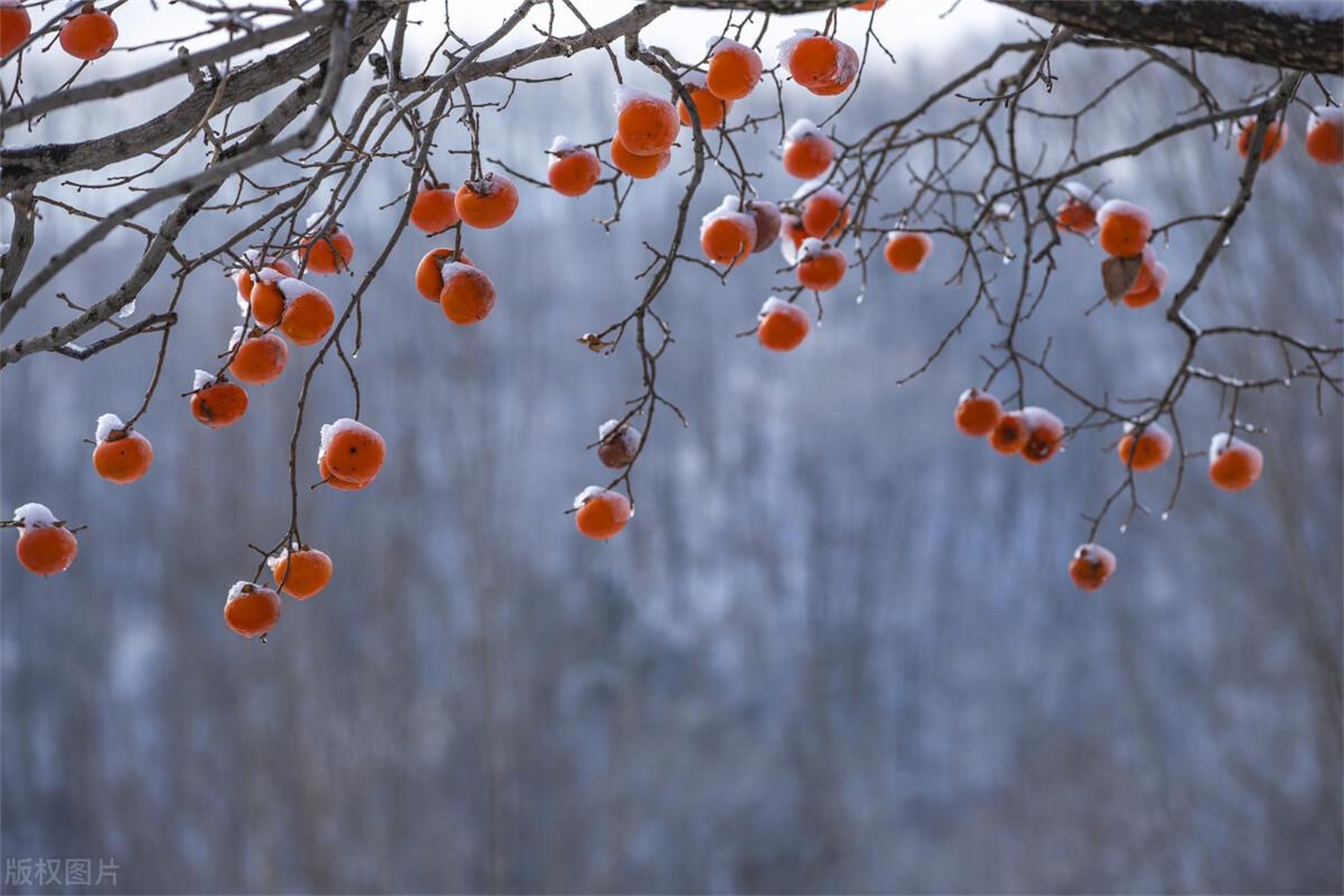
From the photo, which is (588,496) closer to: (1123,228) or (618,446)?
(618,446)

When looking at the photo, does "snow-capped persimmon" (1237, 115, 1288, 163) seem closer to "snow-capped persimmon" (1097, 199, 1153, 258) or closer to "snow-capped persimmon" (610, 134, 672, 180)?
"snow-capped persimmon" (1097, 199, 1153, 258)

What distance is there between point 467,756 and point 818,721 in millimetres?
3093

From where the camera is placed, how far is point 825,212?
68.2 inches

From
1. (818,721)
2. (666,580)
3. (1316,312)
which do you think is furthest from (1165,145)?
(666,580)

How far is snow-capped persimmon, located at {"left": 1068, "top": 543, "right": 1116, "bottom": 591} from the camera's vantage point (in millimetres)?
1746

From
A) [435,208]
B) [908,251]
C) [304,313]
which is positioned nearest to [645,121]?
[435,208]

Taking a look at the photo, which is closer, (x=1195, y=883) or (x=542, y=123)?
(x=1195, y=883)

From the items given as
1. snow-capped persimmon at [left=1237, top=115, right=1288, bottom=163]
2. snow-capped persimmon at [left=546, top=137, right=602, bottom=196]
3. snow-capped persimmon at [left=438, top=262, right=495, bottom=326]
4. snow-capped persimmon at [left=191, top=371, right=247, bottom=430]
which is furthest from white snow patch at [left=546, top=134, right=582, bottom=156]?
snow-capped persimmon at [left=1237, top=115, right=1288, bottom=163]

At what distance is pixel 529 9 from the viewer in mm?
1293

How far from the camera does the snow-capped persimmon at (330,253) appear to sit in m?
1.33

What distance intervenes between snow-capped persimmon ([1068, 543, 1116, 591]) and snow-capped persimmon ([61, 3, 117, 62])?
4.70 ft

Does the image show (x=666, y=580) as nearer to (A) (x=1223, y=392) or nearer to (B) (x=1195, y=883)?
(B) (x=1195, y=883)

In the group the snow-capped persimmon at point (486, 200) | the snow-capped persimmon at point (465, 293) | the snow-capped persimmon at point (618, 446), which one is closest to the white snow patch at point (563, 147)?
the snow-capped persimmon at point (486, 200)

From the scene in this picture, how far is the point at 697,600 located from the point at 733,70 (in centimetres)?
1161
